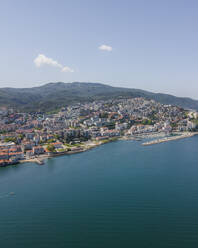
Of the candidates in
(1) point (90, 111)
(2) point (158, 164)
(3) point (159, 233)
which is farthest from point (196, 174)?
(1) point (90, 111)

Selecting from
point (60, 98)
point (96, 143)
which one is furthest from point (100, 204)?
point (60, 98)

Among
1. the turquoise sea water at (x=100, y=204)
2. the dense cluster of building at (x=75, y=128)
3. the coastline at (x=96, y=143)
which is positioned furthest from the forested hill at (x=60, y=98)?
the turquoise sea water at (x=100, y=204)

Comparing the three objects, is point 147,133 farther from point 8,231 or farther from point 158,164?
point 8,231

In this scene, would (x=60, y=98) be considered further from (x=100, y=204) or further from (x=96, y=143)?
(x=100, y=204)

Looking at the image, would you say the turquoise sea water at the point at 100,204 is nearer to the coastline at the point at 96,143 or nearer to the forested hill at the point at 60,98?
the coastline at the point at 96,143

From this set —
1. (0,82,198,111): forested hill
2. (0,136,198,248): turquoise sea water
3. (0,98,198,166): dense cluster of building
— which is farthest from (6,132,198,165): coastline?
(0,82,198,111): forested hill

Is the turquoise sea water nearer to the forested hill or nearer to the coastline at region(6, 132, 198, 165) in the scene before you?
the coastline at region(6, 132, 198, 165)
